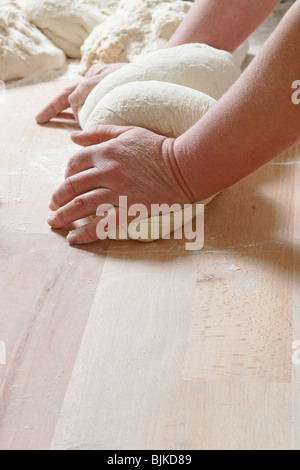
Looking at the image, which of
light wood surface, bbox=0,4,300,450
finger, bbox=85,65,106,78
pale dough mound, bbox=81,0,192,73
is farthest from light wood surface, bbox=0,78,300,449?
pale dough mound, bbox=81,0,192,73

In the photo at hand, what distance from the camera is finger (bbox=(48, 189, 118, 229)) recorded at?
124 centimetres

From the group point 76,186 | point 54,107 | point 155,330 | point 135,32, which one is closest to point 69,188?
point 76,186

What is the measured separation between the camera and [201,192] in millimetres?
1240

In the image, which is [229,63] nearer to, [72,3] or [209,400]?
[72,3]

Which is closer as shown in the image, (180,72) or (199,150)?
(199,150)

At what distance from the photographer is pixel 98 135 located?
1.33 meters

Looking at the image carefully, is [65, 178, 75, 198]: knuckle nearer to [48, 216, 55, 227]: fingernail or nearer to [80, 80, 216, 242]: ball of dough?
[48, 216, 55, 227]: fingernail

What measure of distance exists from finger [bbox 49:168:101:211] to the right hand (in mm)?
406

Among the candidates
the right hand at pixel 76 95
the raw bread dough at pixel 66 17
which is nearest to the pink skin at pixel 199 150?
the right hand at pixel 76 95

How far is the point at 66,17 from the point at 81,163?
88cm

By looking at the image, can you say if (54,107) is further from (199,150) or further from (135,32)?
(199,150)

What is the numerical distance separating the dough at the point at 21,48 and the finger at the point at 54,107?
11.5 inches
